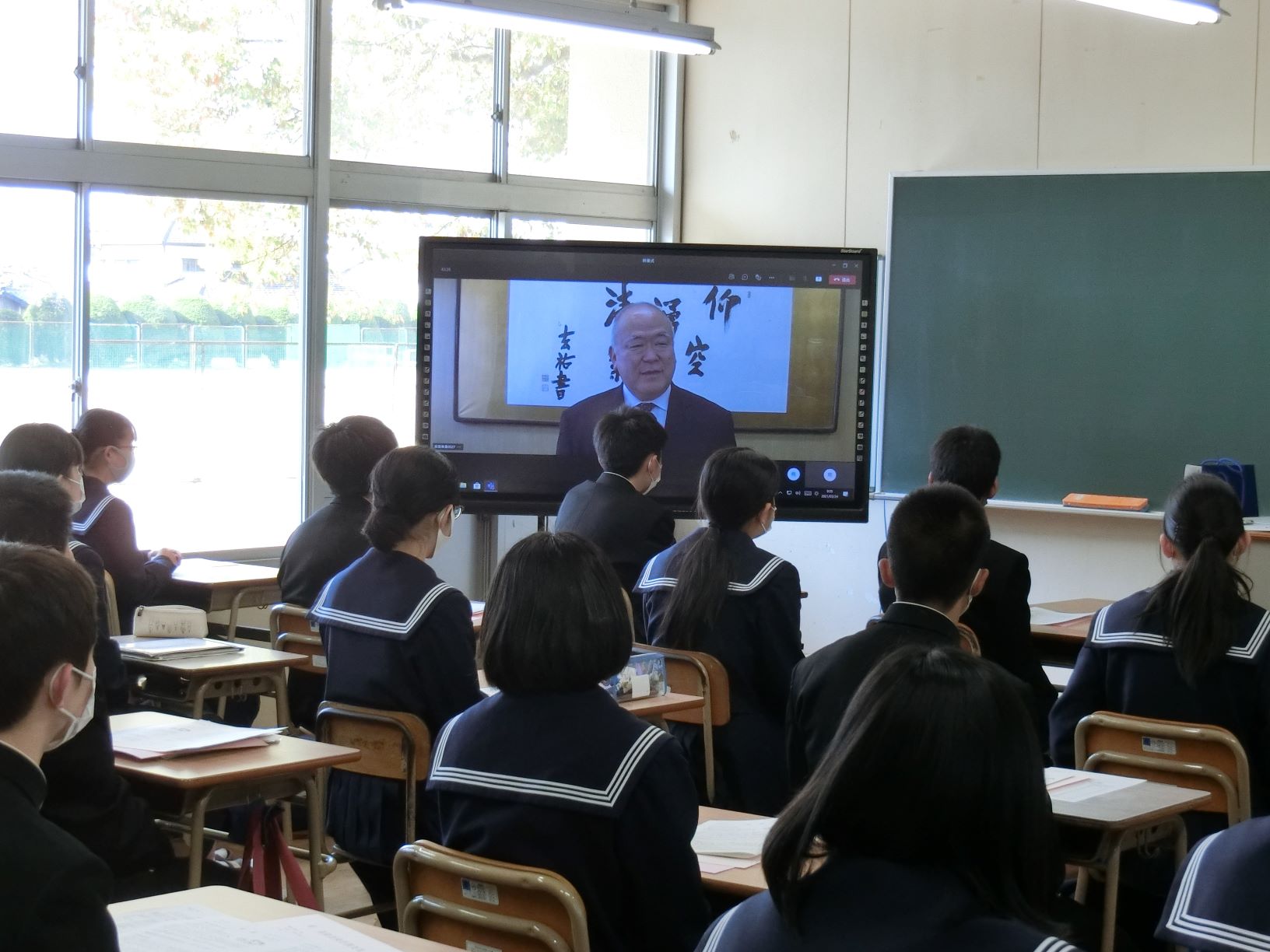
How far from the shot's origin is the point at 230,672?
400cm

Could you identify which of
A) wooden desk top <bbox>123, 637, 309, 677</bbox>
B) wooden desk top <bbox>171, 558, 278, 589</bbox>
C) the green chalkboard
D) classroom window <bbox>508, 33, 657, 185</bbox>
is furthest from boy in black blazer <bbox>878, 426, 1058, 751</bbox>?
classroom window <bbox>508, 33, 657, 185</bbox>

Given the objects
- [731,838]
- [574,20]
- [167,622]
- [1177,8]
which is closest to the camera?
[731,838]

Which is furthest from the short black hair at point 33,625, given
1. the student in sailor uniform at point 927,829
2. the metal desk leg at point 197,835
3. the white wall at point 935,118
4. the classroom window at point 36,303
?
the white wall at point 935,118

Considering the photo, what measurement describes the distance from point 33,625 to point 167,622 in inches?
116

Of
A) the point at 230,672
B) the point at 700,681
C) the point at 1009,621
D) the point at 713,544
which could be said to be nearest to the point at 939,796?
the point at 700,681

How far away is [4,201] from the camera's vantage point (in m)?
5.70

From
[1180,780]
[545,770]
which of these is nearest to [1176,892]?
[545,770]

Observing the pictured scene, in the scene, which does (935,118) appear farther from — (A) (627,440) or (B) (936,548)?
(B) (936,548)

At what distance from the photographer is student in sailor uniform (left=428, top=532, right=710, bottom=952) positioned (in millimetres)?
2098

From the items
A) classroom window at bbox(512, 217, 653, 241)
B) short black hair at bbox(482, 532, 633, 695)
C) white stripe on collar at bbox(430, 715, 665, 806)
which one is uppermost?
classroom window at bbox(512, 217, 653, 241)

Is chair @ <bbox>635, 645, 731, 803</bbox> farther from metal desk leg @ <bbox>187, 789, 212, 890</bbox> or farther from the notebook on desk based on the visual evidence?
the notebook on desk

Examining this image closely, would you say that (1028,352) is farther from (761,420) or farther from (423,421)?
(423,421)

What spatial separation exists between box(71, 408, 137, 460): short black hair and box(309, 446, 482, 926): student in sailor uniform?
1945 mm

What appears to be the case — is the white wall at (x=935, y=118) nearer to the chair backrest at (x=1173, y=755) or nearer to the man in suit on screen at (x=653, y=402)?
the man in suit on screen at (x=653, y=402)
